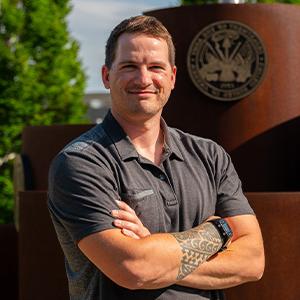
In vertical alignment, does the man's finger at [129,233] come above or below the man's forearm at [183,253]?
above

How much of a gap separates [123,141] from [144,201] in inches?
10.5

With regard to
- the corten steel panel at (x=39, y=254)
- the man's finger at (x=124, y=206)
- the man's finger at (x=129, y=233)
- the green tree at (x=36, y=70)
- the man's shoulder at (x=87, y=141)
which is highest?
the man's shoulder at (x=87, y=141)

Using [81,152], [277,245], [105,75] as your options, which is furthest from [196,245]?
[277,245]

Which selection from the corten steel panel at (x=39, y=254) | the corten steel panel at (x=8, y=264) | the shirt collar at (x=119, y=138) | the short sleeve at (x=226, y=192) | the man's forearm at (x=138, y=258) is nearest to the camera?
the man's forearm at (x=138, y=258)

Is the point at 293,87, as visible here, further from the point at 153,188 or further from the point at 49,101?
the point at 49,101

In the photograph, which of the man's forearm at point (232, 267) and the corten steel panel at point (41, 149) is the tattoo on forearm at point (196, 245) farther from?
the corten steel panel at point (41, 149)

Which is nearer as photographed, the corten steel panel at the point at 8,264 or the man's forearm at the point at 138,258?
the man's forearm at the point at 138,258

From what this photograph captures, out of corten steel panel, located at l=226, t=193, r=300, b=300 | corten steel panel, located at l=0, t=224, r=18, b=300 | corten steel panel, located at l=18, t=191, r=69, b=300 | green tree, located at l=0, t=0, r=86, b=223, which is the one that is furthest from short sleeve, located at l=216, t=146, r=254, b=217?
green tree, located at l=0, t=0, r=86, b=223

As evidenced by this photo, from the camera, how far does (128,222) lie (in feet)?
9.41

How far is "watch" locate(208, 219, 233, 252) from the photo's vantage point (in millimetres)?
3082

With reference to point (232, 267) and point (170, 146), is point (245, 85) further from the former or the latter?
point (232, 267)

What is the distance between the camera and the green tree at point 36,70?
61.9 ft

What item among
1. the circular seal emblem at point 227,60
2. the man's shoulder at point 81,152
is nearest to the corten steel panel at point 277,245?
the circular seal emblem at point 227,60

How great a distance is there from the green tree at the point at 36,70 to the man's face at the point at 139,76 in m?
15.7
